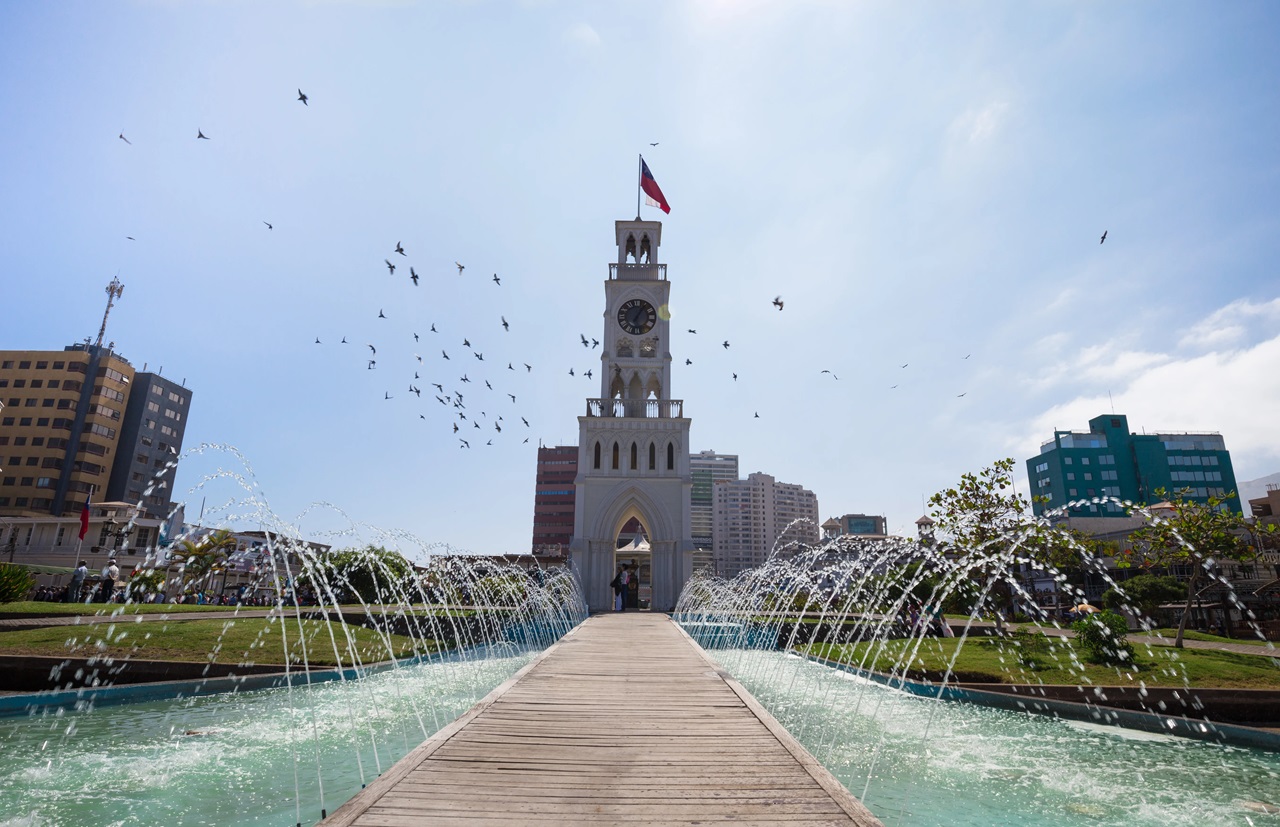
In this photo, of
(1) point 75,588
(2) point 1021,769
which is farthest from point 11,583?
(2) point 1021,769

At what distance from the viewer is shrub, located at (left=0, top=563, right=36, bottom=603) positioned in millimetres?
20984

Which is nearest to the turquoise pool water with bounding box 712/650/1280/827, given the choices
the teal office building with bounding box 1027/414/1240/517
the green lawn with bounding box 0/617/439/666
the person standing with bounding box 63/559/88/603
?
the green lawn with bounding box 0/617/439/666

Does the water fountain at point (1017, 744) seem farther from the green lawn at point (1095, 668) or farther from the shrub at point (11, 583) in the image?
the shrub at point (11, 583)

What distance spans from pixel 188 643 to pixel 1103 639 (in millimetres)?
20901

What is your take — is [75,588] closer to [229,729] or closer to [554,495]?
[229,729]

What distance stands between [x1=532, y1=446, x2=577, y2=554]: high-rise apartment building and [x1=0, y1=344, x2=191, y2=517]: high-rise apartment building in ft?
205

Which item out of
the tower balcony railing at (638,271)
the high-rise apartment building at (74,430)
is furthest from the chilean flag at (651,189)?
the high-rise apartment building at (74,430)

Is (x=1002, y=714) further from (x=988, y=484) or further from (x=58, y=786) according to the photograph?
(x=58, y=786)

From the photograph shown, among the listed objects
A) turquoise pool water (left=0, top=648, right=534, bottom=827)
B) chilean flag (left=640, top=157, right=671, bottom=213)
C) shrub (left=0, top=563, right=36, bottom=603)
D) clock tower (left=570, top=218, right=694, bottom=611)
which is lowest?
turquoise pool water (left=0, top=648, right=534, bottom=827)

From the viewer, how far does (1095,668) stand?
45.6 feet

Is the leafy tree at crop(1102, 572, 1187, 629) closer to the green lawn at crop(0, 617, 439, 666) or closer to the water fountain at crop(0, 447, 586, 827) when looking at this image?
the water fountain at crop(0, 447, 586, 827)

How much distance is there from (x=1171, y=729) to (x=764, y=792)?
33.7 feet

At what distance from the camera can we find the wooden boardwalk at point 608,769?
410 cm

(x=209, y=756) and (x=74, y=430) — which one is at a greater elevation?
(x=74, y=430)
